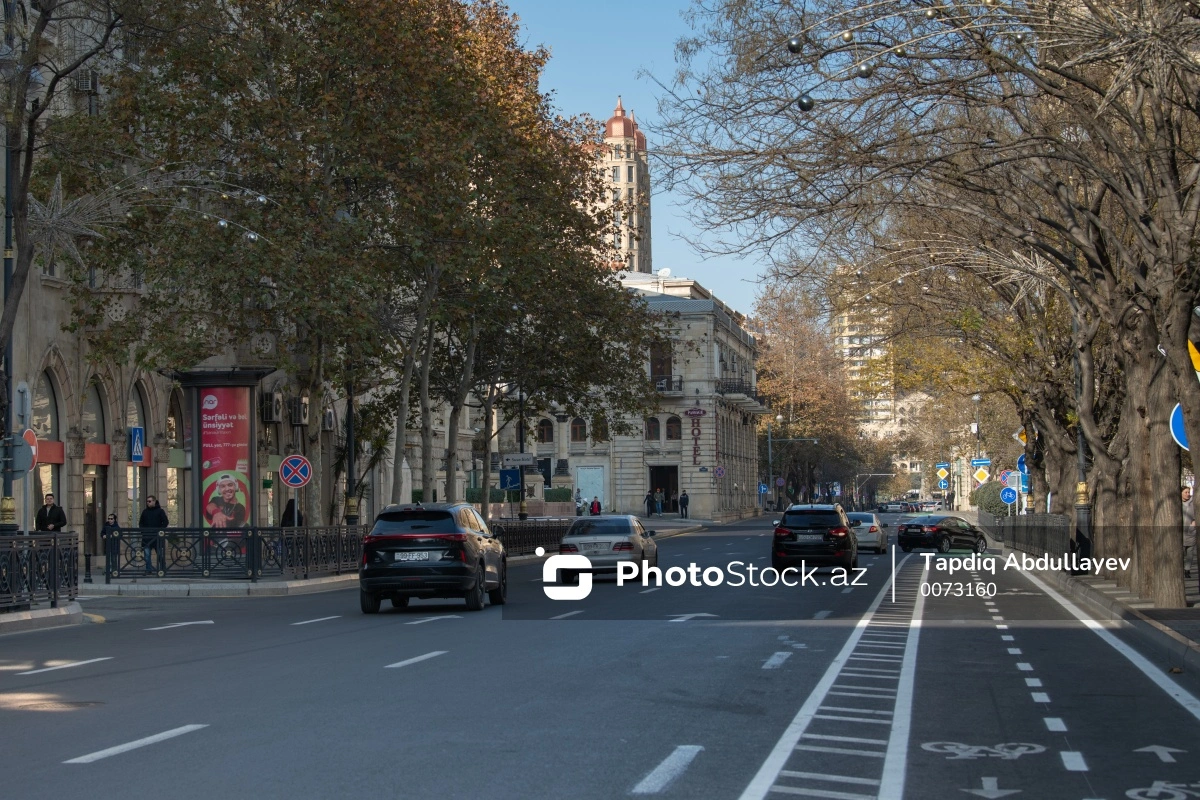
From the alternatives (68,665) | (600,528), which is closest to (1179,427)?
(600,528)

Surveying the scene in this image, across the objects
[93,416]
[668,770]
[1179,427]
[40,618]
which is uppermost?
[93,416]

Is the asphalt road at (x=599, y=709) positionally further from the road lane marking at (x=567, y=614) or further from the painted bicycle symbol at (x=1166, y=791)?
the road lane marking at (x=567, y=614)

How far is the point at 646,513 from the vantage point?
321 feet

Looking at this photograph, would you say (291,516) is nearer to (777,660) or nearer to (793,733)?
(777,660)

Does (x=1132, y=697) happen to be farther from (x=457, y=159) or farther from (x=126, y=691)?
(x=457, y=159)

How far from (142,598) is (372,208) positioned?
11695 millimetres

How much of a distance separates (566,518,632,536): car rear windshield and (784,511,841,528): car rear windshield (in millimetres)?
4265

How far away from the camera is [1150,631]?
18.3 metres

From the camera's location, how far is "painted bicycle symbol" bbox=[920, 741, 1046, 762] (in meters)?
9.66

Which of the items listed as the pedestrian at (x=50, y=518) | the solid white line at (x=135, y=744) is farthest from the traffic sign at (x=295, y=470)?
the solid white line at (x=135, y=744)

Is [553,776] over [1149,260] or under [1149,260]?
under

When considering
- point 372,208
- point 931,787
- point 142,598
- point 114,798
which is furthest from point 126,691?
point 372,208

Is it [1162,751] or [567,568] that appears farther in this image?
[567,568]

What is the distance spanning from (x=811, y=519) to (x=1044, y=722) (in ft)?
75.5
